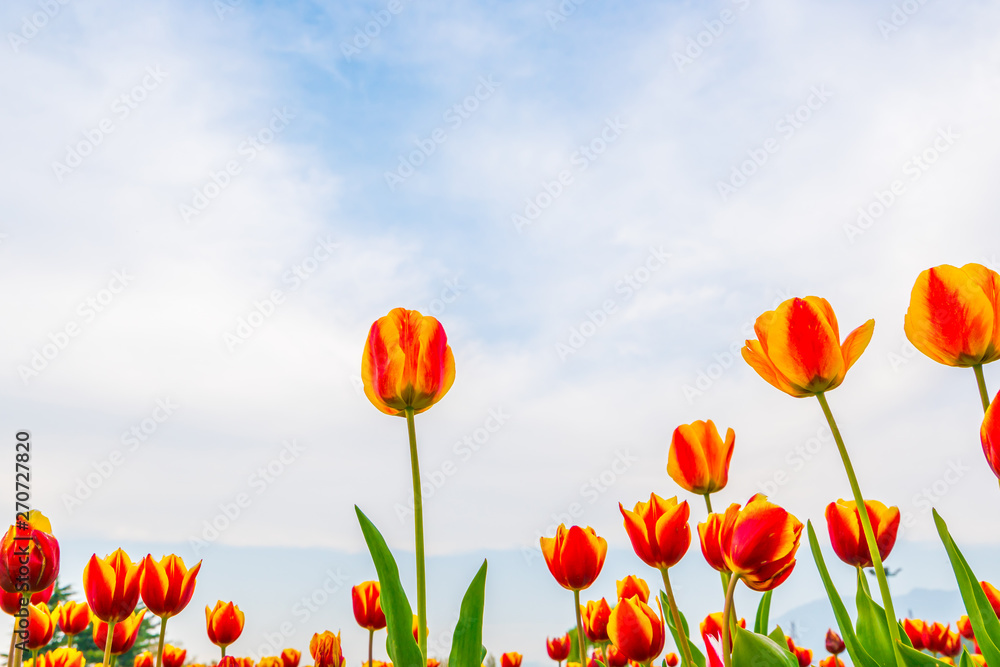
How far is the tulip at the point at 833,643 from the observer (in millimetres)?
6203

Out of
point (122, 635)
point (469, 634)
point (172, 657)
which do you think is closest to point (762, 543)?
point (469, 634)

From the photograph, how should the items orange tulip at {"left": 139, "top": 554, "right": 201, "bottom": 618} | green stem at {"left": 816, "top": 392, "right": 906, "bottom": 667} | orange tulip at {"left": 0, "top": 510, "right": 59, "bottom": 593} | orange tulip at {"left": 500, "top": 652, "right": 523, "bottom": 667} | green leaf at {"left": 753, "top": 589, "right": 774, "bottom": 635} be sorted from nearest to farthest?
green stem at {"left": 816, "top": 392, "right": 906, "bottom": 667}
orange tulip at {"left": 0, "top": 510, "right": 59, "bottom": 593}
green leaf at {"left": 753, "top": 589, "right": 774, "bottom": 635}
orange tulip at {"left": 139, "top": 554, "right": 201, "bottom": 618}
orange tulip at {"left": 500, "top": 652, "right": 523, "bottom": 667}

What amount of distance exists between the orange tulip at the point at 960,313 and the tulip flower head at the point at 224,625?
3560 millimetres

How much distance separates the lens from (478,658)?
2090mm

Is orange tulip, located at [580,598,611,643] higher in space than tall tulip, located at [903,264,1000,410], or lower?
lower

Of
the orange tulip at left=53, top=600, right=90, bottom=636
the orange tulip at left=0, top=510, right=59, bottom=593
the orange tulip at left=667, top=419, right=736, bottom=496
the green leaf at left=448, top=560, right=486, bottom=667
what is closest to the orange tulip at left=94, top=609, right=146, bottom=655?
the orange tulip at left=53, top=600, right=90, bottom=636

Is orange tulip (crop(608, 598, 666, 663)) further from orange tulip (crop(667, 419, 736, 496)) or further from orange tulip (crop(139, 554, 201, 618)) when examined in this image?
orange tulip (crop(139, 554, 201, 618))

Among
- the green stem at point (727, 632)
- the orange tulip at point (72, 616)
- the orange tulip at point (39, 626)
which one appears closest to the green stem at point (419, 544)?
the green stem at point (727, 632)

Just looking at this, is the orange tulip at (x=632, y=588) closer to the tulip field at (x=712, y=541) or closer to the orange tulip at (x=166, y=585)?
the tulip field at (x=712, y=541)

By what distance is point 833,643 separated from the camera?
6.27 metres

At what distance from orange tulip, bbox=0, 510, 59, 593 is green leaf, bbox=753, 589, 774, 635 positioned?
2568 millimetres

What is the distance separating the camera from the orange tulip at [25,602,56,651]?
10.1ft

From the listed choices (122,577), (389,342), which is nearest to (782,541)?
(389,342)

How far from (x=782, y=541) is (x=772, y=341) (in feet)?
2.07
